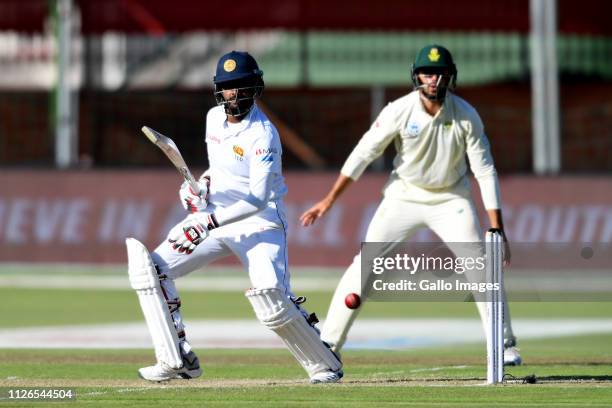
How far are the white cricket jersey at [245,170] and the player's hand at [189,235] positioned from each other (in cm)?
14

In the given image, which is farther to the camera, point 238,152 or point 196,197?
point 196,197

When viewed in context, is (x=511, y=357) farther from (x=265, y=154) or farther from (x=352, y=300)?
(x=265, y=154)

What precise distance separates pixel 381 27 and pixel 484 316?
71.5ft

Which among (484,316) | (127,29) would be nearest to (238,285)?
(127,29)

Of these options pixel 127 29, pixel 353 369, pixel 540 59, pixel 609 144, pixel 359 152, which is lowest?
pixel 353 369

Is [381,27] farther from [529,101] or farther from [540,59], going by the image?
[540,59]

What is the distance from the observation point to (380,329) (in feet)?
56.2

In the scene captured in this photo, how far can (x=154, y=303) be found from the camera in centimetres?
1074

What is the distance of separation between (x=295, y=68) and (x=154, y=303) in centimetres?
2549

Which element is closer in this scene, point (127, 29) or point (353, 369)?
point (353, 369)

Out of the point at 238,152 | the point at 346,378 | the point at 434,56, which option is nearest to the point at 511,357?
the point at 346,378

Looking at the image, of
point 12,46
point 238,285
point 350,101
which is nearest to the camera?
point 238,285

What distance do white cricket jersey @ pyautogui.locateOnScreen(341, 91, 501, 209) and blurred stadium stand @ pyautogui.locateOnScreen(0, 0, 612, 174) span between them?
13548 millimetres

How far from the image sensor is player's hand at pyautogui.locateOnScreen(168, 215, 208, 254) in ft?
34.4
